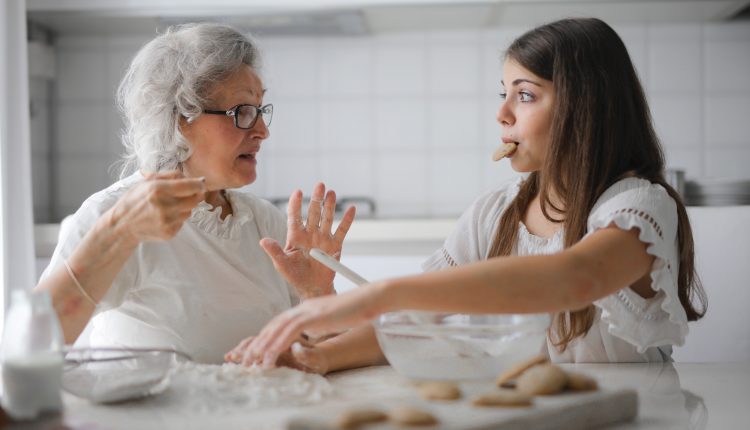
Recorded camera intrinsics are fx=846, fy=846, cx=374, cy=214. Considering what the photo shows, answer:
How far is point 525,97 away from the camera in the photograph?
166 cm

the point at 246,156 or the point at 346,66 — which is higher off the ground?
the point at 346,66

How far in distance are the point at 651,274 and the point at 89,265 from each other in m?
0.92

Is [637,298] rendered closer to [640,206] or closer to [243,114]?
[640,206]

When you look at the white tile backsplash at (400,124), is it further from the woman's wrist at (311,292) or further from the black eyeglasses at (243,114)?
the woman's wrist at (311,292)

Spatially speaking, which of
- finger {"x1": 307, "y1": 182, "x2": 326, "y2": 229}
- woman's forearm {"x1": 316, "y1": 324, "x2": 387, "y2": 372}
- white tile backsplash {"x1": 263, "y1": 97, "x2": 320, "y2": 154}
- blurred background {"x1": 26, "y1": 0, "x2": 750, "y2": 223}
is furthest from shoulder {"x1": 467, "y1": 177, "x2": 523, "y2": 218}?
white tile backsplash {"x1": 263, "y1": 97, "x2": 320, "y2": 154}

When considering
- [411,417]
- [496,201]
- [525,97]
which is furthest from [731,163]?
[411,417]

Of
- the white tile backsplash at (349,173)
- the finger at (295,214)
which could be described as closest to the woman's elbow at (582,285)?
the finger at (295,214)

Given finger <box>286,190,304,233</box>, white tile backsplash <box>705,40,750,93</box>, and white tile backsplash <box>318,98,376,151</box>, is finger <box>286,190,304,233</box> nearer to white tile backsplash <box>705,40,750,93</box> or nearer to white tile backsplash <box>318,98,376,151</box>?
white tile backsplash <box>318,98,376,151</box>

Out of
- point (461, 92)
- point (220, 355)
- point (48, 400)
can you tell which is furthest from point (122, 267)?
point (461, 92)

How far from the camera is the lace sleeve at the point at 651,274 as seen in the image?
4.40ft

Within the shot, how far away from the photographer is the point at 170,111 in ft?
5.93

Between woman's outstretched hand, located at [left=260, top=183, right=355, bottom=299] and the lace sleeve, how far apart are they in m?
0.52

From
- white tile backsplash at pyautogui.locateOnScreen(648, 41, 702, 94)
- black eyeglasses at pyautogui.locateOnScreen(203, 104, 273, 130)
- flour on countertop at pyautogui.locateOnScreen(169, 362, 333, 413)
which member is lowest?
flour on countertop at pyautogui.locateOnScreen(169, 362, 333, 413)

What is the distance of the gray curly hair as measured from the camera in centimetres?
179
